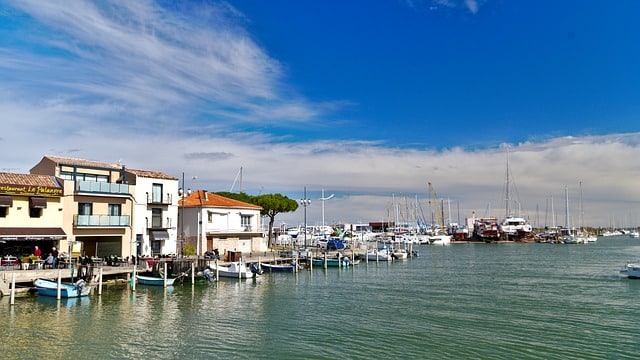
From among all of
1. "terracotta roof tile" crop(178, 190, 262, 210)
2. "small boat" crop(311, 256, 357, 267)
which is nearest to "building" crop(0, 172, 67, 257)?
"terracotta roof tile" crop(178, 190, 262, 210)

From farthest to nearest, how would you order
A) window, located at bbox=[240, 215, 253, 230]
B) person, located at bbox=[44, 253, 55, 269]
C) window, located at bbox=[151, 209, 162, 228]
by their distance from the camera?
1. window, located at bbox=[240, 215, 253, 230]
2. window, located at bbox=[151, 209, 162, 228]
3. person, located at bbox=[44, 253, 55, 269]

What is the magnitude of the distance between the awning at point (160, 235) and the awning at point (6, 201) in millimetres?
12945

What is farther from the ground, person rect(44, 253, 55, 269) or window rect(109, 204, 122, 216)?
window rect(109, 204, 122, 216)

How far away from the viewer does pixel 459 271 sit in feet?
194

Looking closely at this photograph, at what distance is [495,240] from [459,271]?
323 feet

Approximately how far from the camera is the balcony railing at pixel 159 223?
47.4 metres

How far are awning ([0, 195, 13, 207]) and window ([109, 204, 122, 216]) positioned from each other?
329 inches

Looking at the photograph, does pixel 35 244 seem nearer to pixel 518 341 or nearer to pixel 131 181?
pixel 131 181

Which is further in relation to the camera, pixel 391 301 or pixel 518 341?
pixel 391 301

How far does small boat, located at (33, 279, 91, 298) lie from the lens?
106ft

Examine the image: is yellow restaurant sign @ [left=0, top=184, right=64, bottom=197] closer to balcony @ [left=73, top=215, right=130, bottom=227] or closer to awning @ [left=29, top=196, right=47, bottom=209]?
awning @ [left=29, top=196, right=47, bottom=209]

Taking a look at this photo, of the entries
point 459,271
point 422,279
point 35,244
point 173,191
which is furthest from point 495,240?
point 35,244

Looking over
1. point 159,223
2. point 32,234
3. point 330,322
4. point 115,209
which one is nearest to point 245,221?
point 159,223

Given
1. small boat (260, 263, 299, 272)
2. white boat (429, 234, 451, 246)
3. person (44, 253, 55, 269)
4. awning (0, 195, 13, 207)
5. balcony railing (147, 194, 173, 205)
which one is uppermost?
balcony railing (147, 194, 173, 205)
